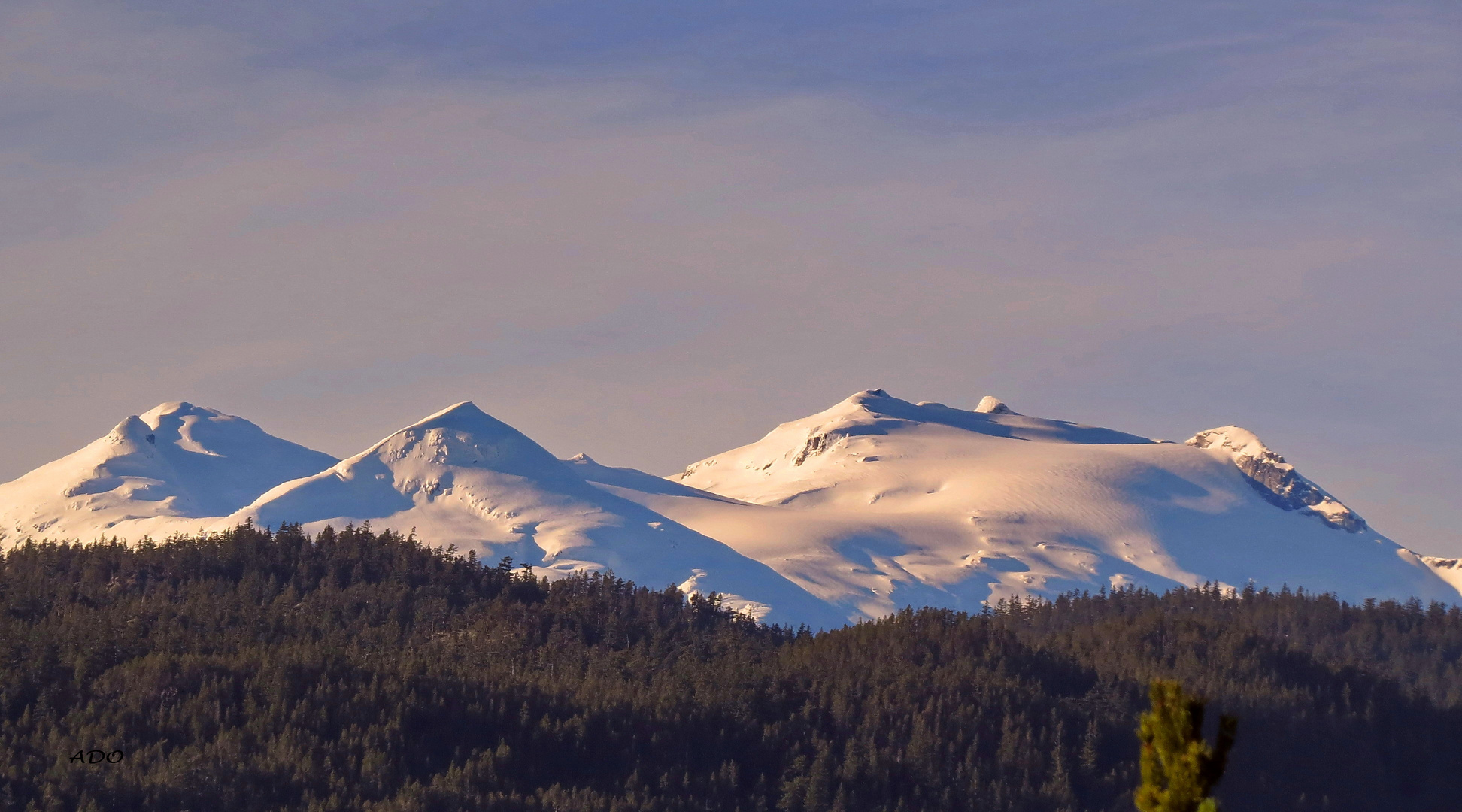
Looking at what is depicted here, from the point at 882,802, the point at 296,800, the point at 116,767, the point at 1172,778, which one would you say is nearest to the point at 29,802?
the point at 116,767

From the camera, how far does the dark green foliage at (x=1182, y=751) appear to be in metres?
37.6

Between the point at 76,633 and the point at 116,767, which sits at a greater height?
the point at 76,633

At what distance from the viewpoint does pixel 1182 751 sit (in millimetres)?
38062

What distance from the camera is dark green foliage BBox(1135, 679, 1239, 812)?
37.6 m

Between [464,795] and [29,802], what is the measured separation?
1551 inches

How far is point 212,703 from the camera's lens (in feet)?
597

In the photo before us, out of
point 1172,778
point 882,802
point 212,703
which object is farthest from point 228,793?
point 1172,778

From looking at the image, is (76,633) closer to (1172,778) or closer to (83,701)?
(83,701)

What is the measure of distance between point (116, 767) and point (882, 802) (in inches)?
3007

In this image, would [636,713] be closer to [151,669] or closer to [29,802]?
[151,669]

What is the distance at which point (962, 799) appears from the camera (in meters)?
195

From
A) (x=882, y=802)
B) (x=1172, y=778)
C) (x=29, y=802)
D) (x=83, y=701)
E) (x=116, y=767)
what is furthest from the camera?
(x=882, y=802)

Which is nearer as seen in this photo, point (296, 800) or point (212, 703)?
point (296, 800)

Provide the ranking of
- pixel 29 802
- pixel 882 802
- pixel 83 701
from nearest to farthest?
pixel 29 802
pixel 83 701
pixel 882 802
